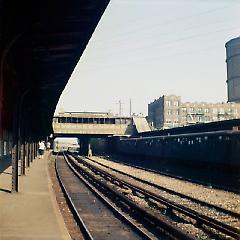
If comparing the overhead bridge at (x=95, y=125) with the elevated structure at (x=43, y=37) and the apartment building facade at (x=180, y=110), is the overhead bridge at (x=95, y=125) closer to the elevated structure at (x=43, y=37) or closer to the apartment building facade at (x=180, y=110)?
the elevated structure at (x=43, y=37)

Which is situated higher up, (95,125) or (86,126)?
(95,125)

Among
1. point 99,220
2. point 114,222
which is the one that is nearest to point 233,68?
point 99,220

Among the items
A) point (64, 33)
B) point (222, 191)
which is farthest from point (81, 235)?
point (222, 191)

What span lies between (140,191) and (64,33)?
31.9 ft

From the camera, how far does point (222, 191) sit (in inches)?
744

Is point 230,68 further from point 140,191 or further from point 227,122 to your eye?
point 140,191

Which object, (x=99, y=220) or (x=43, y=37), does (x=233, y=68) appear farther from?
(x=43, y=37)

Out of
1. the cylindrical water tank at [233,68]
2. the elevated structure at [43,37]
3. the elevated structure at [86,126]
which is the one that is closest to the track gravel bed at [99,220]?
the elevated structure at [43,37]

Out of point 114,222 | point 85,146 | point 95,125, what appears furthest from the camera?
point 85,146

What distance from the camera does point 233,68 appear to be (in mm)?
114188

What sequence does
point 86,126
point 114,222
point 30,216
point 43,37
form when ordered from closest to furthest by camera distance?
point 43,37, point 30,216, point 114,222, point 86,126

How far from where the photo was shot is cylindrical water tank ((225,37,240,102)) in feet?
367

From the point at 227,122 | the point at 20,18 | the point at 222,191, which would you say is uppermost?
the point at 20,18

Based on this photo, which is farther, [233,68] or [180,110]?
[180,110]
